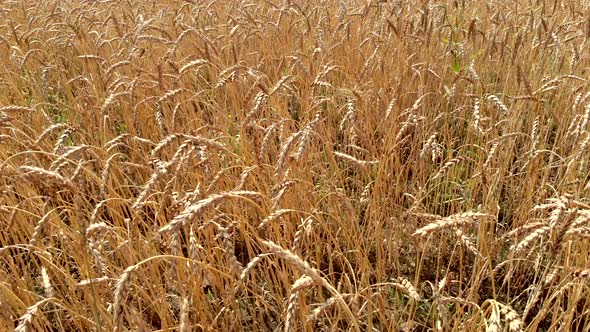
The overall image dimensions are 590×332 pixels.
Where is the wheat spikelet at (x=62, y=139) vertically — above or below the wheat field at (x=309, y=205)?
above

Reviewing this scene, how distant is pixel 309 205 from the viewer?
1.74 meters

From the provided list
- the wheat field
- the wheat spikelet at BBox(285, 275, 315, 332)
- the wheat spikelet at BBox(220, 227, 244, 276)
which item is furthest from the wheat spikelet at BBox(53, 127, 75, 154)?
the wheat spikelet at BBox(285, 275, 315, 332)

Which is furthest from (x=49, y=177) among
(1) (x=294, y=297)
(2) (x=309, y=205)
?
(2) (x=309, y=205)

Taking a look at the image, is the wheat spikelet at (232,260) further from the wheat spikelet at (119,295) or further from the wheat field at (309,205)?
the wheat spikelet at (119,295)

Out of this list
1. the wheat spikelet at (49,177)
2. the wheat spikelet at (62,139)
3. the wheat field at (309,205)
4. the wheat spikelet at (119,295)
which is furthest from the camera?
the wheat spikelet at (62,139)

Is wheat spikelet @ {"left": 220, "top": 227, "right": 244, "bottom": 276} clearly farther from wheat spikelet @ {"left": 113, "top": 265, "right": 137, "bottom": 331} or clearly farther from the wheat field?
wheat spikelet @ {"left": 113, "top": 265, "right": 137, "bottom": 331}

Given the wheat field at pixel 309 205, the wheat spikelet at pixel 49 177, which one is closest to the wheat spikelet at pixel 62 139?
the wheat field at pixel 309 205

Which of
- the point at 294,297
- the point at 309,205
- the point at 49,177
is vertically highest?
the point at 49,177

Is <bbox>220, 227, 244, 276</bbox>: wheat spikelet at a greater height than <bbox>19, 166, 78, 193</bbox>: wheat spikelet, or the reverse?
<bbox>19, 166, 78, 193</bbox>: wheat spikelet

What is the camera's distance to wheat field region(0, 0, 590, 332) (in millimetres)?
1042

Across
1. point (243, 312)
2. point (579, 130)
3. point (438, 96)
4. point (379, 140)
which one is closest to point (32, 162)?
point (243, 312)

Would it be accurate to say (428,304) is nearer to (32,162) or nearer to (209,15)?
(32,162)

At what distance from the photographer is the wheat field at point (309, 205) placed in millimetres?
1042

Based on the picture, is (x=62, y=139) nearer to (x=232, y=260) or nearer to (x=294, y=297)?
(x=232, y=260)
